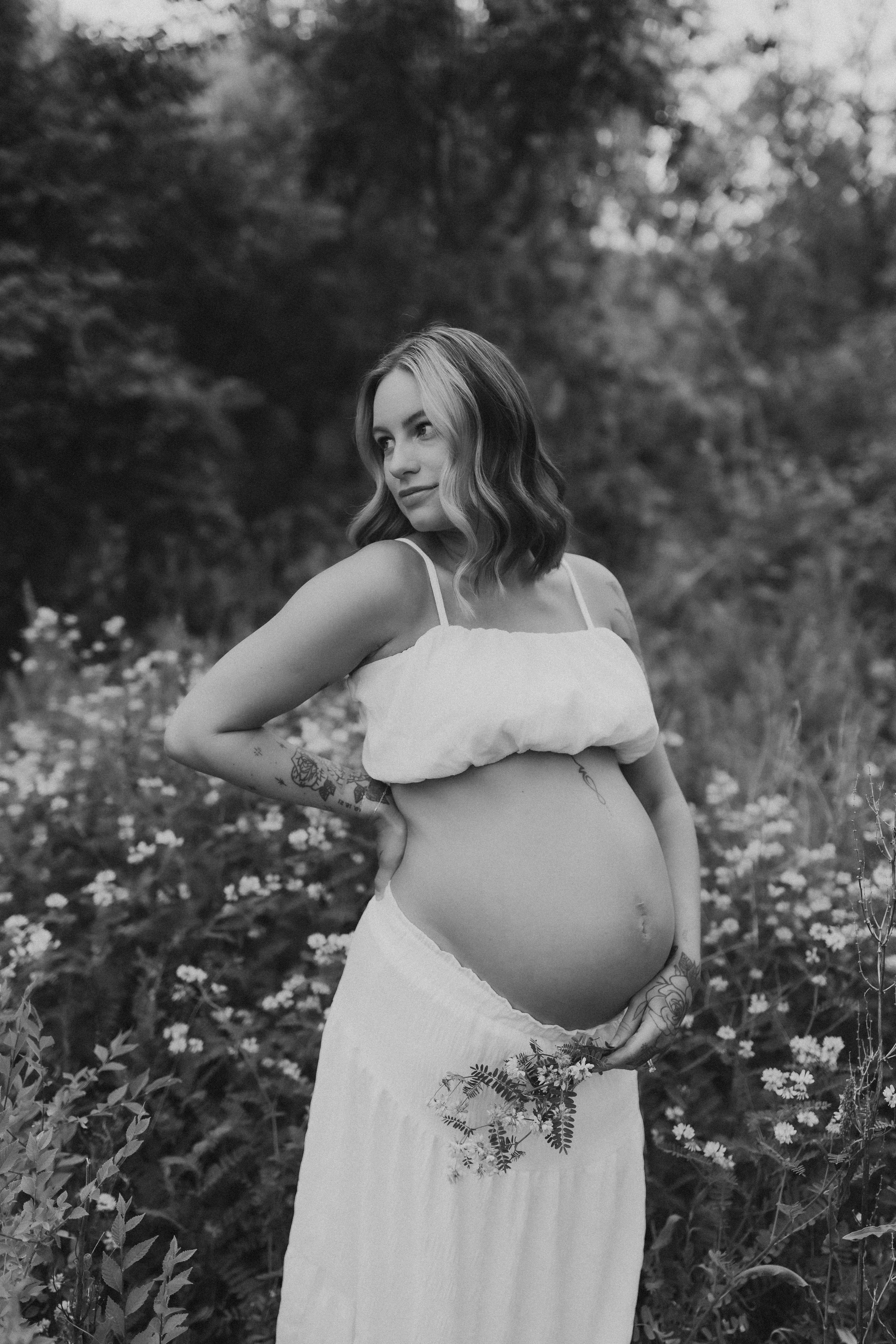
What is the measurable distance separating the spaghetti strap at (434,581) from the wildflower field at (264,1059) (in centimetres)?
84

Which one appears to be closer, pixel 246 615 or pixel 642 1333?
pixel 642 1333

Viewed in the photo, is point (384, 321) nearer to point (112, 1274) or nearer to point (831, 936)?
point (831, 936)

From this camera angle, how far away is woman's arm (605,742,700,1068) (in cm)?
182

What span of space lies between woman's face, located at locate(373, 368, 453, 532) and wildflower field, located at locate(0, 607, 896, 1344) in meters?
0.95

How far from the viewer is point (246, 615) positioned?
5281mm

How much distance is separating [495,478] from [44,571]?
3.90 m

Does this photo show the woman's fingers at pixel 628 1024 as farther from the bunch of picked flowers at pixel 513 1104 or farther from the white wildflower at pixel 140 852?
the white wildflower at pixel 140 852

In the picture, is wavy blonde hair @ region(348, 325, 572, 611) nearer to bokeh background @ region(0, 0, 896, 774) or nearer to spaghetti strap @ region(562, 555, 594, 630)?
spaghetti strap @ region(562, 555, 594, 630)

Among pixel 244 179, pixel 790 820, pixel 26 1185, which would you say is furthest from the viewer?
pixel 244 179

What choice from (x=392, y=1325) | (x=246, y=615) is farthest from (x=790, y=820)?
(x=246, y=615)

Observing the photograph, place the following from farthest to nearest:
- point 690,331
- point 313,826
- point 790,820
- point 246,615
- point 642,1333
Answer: point 690,331 < point 246,615 < point 790,820 < point 313,826 < point 642,1333

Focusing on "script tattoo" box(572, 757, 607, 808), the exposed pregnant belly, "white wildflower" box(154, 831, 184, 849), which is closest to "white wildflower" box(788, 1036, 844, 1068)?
the exposed pregnant belly

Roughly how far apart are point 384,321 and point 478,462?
4.85 m

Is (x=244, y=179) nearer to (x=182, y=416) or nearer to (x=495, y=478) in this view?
(x=182, y=416)
